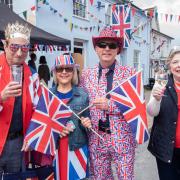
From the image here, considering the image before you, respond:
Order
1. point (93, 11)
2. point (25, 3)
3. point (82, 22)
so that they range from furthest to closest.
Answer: point (93, 11) < point (82, 22) < point (25, 3)

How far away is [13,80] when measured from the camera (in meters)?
2.17

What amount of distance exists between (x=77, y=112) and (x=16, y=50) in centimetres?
81

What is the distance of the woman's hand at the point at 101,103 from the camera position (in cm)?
267

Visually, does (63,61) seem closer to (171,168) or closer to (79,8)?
(171,168)

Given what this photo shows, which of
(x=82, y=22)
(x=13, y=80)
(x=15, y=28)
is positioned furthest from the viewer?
(x=82, y=22)

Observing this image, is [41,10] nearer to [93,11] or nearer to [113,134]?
[93,11]

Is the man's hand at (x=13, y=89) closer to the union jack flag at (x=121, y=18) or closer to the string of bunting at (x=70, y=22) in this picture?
the string of bunting at (x=70, y=22)

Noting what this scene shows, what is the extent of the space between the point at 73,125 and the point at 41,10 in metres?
8.69

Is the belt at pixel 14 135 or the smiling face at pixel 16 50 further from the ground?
the smiling face at pixel 16 50

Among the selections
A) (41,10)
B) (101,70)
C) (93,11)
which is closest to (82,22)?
(93,11)

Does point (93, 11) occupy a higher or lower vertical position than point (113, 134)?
higher

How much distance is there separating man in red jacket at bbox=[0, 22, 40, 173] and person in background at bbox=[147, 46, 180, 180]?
3.51 ft

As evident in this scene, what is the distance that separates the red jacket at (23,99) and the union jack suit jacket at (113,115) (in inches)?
21.7

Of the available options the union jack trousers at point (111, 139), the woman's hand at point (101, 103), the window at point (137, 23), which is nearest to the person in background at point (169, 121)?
the union jack trousers at point (111, 139)
